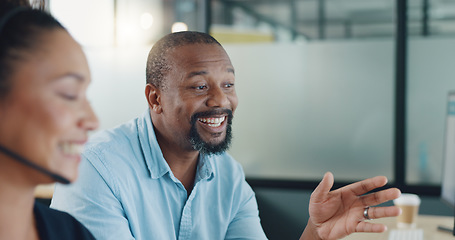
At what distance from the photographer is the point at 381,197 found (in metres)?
1.17

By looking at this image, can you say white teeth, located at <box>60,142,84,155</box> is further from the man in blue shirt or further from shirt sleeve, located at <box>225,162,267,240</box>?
shirt sleeve, located at <box>225,162,267,240</box>

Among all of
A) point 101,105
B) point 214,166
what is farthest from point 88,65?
point 101,105

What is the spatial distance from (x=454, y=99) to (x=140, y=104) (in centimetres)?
216

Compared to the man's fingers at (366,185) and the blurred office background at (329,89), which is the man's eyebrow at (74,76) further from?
the blurred office background at (329,89)

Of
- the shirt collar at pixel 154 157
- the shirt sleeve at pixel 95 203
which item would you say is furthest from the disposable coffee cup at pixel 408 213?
the shirt sleeve at pixel 95 203

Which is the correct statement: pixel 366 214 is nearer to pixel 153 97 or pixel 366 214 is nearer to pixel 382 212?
pixel 382 212

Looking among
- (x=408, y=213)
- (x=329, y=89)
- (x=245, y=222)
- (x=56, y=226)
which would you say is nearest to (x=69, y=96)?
(x=56, y=226)

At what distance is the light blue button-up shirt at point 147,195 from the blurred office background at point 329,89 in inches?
58.2

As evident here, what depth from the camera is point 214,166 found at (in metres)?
1.43

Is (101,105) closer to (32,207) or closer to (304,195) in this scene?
(304,195)

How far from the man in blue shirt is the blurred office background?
1537 mm

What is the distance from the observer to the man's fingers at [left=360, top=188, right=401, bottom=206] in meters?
1.13

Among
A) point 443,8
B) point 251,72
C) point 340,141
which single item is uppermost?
point 443,8

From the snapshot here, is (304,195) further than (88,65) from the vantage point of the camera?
Yes
